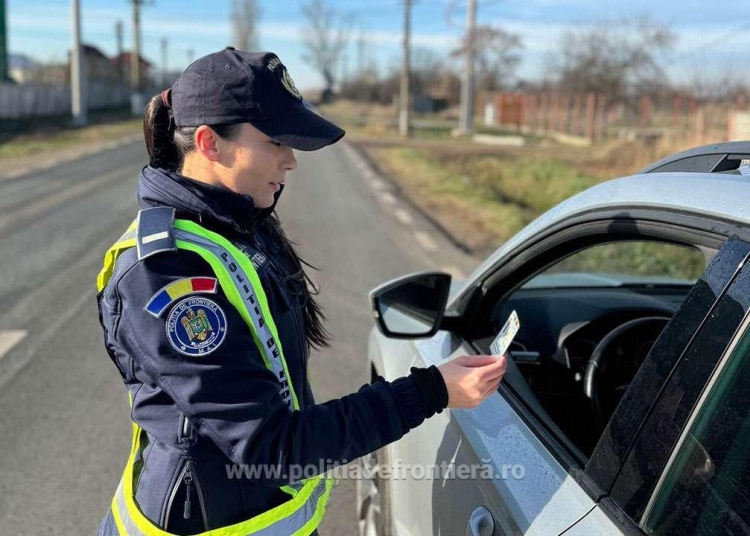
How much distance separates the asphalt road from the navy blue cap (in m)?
2.12

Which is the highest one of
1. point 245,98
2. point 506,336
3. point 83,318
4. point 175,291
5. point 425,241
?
point 245,98

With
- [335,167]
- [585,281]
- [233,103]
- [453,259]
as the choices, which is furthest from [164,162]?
[335,167]

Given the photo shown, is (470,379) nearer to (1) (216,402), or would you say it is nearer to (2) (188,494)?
(1) (216,402)

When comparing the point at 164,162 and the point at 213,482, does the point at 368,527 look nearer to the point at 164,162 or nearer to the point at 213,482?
the point at 213,482

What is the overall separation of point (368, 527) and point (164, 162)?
5.20ft

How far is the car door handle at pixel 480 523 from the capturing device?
4.91 feet

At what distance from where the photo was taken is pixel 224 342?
1.36 metres

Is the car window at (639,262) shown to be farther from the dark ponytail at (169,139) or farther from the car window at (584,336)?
the dark ponytail at (169,139)

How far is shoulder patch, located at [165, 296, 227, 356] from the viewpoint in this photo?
4.39 feet

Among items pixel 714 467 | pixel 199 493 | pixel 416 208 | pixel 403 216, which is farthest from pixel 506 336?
pixel 416 208

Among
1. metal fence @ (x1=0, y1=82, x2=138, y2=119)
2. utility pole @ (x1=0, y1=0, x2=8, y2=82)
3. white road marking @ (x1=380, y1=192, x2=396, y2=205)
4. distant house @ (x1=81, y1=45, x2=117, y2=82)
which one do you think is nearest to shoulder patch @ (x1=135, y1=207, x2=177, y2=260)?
white road marking @ (x1=380, y1=192, x2=396, y2=205)

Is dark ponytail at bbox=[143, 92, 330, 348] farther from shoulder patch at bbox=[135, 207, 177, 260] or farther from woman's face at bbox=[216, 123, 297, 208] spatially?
shoulder patch at bbox=[135, 207, 177, 260]

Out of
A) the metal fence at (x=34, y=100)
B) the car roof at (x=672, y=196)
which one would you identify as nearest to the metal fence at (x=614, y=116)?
the car roof at (x=672, y=196)

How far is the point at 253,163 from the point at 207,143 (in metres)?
0.10
